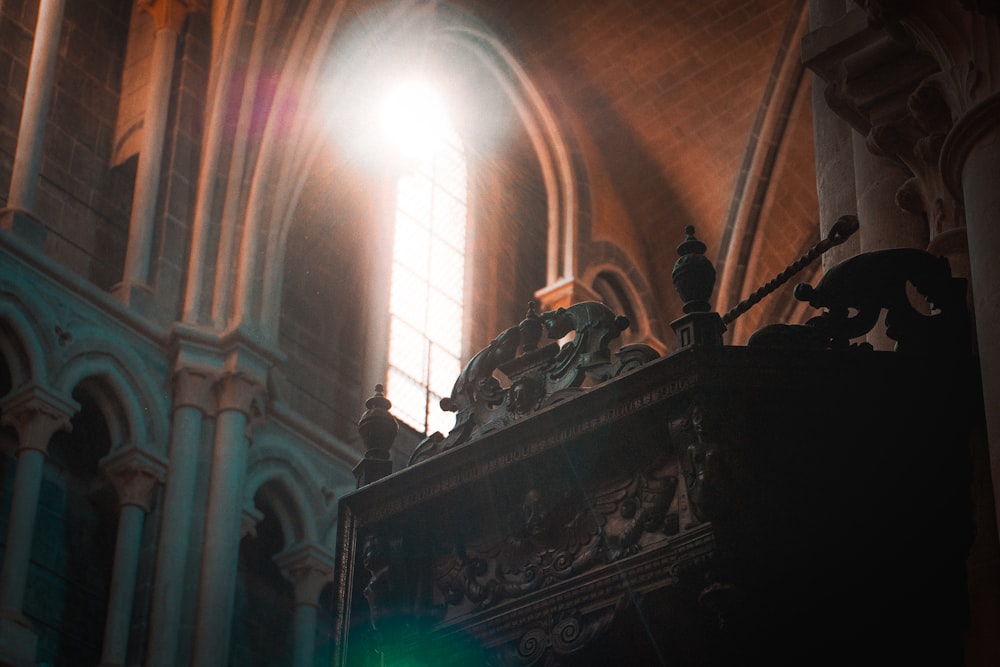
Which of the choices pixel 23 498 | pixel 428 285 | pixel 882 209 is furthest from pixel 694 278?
pixel 428 285

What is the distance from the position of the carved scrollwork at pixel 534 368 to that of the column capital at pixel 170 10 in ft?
28.6

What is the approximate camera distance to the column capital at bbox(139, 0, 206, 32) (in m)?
13.2

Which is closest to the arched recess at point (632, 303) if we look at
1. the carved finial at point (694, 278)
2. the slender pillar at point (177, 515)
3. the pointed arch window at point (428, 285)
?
the pointed arch window at point (428, 285)

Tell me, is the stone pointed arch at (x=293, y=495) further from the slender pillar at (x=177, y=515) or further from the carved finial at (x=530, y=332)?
the carved finial at (x=530, y=332)

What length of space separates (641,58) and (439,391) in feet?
13.1

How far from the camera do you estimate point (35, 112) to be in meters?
11.8

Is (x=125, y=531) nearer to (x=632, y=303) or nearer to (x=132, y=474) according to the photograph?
(x=132, y=474)

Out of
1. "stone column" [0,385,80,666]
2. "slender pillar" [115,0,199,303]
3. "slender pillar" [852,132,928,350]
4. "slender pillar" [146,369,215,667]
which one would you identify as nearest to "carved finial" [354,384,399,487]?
"slender pillar" [852,132,928,350]

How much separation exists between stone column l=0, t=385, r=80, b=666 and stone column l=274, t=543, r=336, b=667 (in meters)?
2.20

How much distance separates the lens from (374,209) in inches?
583

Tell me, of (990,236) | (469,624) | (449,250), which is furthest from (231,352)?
(990,236)

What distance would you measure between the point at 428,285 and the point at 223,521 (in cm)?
441

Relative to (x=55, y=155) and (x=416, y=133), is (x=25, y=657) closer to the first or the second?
(x=55, y=155)

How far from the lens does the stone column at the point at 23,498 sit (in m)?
9.89
